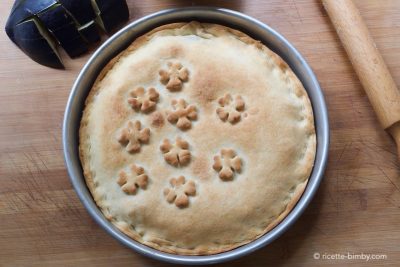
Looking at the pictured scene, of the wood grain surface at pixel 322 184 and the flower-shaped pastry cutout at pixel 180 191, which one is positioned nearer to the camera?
the flower-shaped pastry cutout at pixel 180 191

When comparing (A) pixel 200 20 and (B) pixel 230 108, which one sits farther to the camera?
(A) pixel 200 20

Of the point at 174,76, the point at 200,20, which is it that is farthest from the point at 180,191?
the point at 200,20

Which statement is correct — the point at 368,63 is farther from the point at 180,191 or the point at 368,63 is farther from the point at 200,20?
the point at 180,191

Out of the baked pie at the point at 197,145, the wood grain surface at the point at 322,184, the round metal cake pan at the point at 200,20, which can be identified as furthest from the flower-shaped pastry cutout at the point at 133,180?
the wood grain surface at the point at 322,184

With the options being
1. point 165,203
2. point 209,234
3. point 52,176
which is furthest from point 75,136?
point 209,234

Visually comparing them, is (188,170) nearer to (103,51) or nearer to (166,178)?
(166,178)

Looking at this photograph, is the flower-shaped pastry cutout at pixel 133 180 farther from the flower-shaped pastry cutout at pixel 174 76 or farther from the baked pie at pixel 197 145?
the flower-shaped pastry cutout at pixel 174 76

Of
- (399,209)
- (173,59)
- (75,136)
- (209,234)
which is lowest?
(399,209)
